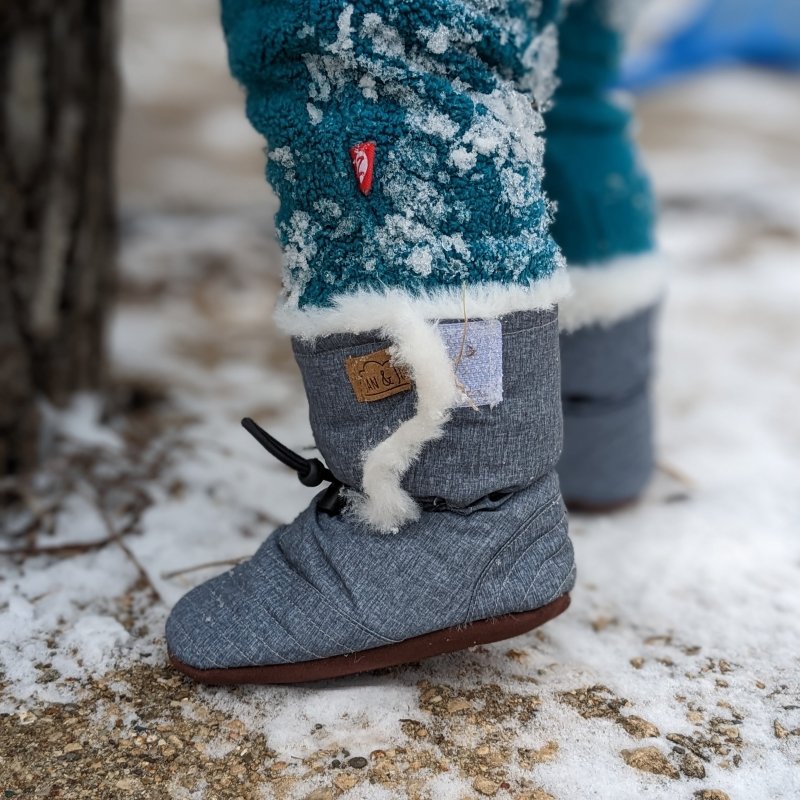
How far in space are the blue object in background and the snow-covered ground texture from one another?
8.12 feet

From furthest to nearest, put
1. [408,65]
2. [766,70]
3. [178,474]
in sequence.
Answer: [766,70] → [178,474] → [408,65]

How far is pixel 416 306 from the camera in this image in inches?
27.8

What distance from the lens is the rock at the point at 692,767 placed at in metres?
0.69

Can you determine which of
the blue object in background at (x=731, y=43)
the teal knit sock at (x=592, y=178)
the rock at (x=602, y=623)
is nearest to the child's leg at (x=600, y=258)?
the teal knit sock at (x=592, y=178)

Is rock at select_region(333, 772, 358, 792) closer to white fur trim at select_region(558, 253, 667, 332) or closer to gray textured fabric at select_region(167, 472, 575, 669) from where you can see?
gray textured fabric at select_region(167, 472, 575, 669)

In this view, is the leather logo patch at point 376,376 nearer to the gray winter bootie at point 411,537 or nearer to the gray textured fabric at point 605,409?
the gray winter bootie at point 411,537

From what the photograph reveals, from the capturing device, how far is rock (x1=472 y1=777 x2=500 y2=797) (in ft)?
2.20

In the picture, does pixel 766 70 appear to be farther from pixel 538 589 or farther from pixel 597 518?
pixel 538 589

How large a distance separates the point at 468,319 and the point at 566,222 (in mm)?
409

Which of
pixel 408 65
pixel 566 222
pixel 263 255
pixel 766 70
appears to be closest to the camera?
pixel 408 65

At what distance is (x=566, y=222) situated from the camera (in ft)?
3.51

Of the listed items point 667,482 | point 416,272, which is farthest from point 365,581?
point 667,482

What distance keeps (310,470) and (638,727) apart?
36 cm

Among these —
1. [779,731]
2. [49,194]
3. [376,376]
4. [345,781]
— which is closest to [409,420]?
[376,376]
